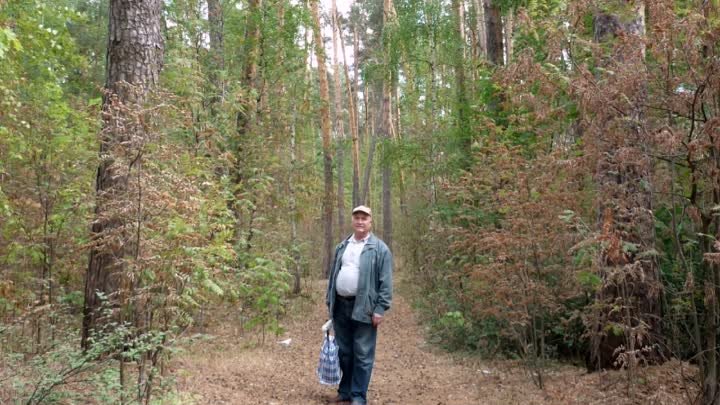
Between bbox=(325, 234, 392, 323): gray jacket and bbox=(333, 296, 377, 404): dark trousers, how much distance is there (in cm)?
17

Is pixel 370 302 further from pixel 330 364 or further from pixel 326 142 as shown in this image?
pixel 326 142

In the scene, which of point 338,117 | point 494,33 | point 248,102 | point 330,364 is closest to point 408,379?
point 330,364

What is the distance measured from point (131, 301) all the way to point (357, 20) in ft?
91.3

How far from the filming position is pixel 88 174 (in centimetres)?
719

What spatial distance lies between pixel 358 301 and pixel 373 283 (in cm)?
24

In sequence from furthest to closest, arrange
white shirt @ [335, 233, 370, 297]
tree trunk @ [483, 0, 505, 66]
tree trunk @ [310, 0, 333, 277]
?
1. tree trunk @ [310, 0, 333, 277]
2. tree trunk @ [483, 0, 505, 66]
3. white shirt @ [335, 233, 370, 297]

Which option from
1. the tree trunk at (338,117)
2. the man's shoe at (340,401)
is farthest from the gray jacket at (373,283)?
the tree trunk at (338,117)

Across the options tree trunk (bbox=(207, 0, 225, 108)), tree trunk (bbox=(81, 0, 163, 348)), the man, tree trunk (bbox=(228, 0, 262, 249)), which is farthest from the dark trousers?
tree trunk (bbox=(207, 0, 225, 108))

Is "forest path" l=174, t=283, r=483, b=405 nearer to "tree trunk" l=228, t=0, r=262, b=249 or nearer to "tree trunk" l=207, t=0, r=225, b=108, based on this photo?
"tree trunk" l=228, t=0, r=262, b=249

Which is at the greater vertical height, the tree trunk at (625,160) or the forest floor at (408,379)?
the tree trunk at (625,160)

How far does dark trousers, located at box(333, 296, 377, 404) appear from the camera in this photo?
5.36 metres

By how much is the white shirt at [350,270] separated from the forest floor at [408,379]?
1283mm

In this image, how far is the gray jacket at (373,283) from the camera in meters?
5.30

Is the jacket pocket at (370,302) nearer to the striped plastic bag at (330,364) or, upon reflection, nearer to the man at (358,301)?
the man at (358,301)
